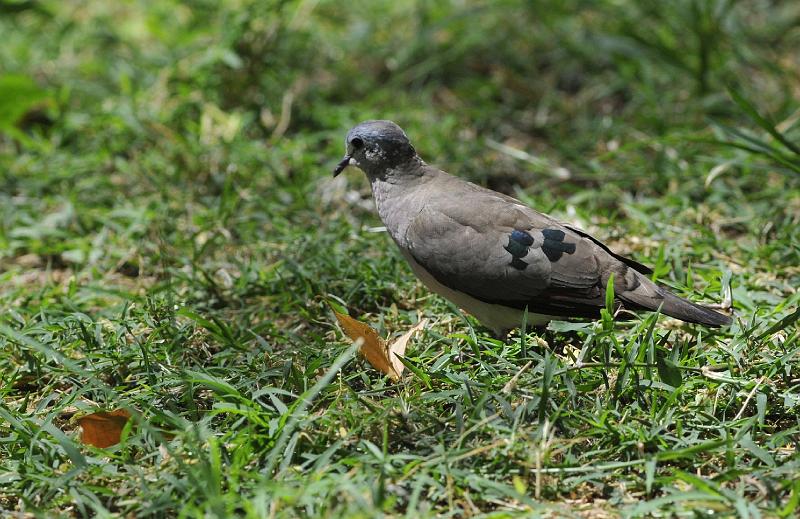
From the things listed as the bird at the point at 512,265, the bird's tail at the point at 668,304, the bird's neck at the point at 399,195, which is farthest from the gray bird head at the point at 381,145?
the bird's tail at the point at 668,304

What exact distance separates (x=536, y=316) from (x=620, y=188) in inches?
64.5

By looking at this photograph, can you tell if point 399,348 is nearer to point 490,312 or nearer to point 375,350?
point 375,350

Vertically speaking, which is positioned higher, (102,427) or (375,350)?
(375,350)

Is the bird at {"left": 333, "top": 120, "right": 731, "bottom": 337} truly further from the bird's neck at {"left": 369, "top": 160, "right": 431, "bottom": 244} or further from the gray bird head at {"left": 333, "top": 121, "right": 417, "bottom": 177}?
the gray bird head at {"left": 333, "top": 121, "right": 417, "bottom": 177}

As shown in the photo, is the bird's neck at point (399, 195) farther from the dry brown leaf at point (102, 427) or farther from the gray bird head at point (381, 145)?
the dry brown leaf at point (102, 427)

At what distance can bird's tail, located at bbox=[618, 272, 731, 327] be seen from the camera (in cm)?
302

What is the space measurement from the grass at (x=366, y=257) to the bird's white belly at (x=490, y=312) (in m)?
0.14

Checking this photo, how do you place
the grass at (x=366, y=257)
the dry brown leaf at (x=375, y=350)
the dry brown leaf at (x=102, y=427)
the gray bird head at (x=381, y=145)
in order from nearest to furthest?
the grass at (x=366, y=257), the dry brown leaf at (x=102, y=427), the dry brown leaf at (x=375, y=350), the gray bird head at (x=381, y=145)

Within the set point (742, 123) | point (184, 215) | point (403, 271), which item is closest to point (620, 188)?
point (742, 123)

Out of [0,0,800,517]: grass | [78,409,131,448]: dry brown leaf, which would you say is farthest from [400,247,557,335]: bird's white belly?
[78,409,131,448]: dry brown leaf

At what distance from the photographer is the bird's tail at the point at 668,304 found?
302 cm

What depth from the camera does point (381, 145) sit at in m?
3.73

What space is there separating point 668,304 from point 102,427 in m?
1.94

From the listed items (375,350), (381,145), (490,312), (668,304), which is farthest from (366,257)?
(668,304)
